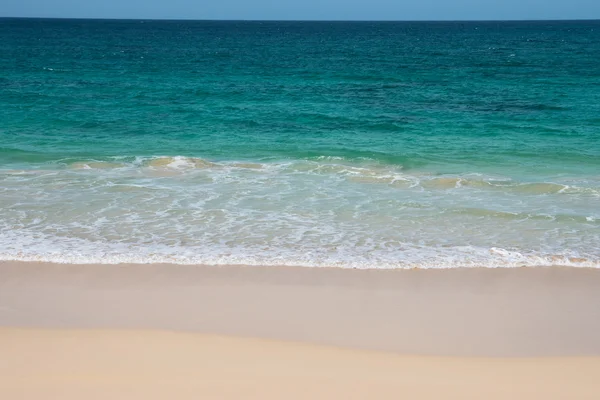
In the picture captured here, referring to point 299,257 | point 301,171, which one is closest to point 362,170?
point 301,171

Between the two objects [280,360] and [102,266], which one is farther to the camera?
[102,266]

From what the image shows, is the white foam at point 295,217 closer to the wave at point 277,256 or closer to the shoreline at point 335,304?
the wave at point 277,256

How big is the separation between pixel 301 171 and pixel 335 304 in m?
7.13

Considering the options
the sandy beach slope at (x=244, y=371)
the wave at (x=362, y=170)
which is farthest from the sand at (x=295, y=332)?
the wave at (x=362, y=170)

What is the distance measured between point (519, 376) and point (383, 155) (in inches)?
418

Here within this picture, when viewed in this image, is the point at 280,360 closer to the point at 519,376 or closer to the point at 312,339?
the point at 312,339

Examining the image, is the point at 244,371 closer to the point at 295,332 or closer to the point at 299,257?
the point at 295,332

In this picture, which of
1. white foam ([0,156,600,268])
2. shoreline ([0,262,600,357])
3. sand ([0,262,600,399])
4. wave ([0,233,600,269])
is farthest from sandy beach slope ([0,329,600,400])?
white foam ([0,156,600,268])

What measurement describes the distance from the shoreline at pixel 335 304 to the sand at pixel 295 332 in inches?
0.9

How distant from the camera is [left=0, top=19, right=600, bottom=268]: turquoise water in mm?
9266

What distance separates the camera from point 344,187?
501 inches

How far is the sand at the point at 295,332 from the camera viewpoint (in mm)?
5539

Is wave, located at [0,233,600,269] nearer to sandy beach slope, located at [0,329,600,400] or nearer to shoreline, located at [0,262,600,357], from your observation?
shoreline, located at [0,262,600,357]

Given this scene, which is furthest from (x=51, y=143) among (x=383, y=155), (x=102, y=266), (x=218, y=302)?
(x=218, y=302)
